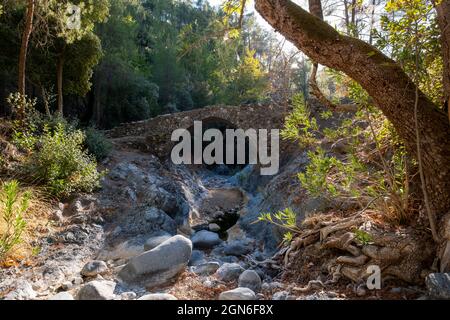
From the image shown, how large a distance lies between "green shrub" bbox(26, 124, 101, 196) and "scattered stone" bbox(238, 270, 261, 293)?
4.12m

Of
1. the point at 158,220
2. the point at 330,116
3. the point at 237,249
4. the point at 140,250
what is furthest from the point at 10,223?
the point at 330,116

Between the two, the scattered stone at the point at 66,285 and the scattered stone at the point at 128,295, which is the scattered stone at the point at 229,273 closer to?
the scattered stone at the point at 128,295

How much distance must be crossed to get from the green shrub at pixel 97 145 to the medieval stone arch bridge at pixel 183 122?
2.56 meters

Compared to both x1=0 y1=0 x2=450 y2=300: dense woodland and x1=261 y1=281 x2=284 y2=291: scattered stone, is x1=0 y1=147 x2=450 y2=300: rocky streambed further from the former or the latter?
x1=0 y1=0 x2=450 y2=300: dense woodland

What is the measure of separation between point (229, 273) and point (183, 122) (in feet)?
31.6

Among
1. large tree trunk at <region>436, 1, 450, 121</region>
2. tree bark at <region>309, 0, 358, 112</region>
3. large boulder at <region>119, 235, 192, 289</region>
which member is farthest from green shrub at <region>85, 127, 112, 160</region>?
large tree trunk at <region>436, 1, 450, 121</region>

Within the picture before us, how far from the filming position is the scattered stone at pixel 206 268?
4.38 m

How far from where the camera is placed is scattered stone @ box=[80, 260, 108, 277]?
14.1ft

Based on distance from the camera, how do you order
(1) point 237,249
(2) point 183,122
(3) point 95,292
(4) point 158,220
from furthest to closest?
(2) point 183,122 → (4) point 158,220 → (1) point 237,249 → (3) point 95,292

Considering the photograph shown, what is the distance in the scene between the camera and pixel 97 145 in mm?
9086

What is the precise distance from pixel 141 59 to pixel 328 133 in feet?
68.1

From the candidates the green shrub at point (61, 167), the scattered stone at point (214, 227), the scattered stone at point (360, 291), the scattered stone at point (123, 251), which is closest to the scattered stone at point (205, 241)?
the scattered stone at point (123, 251)

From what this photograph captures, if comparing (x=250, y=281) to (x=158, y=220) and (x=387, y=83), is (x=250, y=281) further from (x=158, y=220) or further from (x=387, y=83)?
(x=158, y=220)

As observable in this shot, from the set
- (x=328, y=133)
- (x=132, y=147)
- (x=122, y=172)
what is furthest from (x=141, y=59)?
(x=328, y=133)
